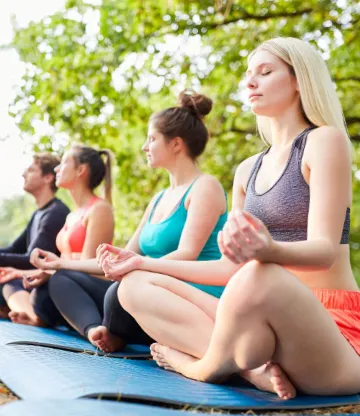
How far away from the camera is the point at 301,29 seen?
6.32m

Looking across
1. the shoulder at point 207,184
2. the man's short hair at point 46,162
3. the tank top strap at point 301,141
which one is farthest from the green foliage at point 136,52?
the tank top strap at point 301,141

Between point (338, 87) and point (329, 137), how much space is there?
5778 mm

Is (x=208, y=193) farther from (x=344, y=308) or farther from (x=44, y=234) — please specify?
(x=44, y=234)

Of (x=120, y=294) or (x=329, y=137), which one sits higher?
(x=329, y=137)

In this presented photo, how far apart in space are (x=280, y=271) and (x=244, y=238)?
16cm

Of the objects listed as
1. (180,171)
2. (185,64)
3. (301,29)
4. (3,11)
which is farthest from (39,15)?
(180,171)

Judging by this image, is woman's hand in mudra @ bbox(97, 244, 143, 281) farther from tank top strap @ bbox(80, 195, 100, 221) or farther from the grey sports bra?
tank top strap @ bbox(80, 195, 100, 221)

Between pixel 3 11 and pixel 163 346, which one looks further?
pixel 3 11

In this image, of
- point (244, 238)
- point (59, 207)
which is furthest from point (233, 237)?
point (59, 207)

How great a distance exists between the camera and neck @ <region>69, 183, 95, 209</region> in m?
3.79

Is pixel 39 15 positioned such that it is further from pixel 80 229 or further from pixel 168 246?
pixel 168 246

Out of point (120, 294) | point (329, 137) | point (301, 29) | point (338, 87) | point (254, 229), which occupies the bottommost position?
point (120, 294)

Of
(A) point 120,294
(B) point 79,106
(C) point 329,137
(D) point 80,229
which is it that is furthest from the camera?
(B) point 79,106

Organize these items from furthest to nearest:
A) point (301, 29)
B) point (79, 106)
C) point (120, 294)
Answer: point (79, 106)
point (301, 29)
point (120, 294)
